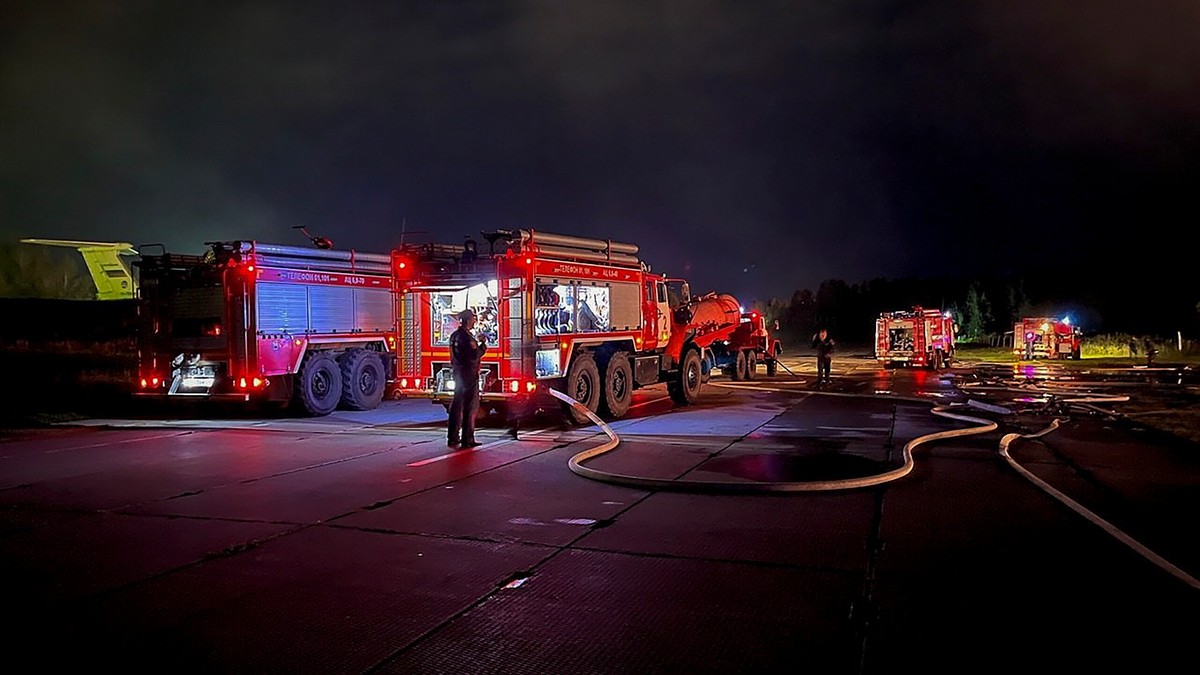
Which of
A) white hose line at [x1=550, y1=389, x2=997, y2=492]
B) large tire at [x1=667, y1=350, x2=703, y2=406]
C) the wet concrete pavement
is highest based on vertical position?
large tire at [x1=667, y1=350, x2=703, y2=406]

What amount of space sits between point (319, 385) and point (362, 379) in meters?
1.19

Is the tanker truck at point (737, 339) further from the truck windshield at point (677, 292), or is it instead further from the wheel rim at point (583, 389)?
the wheel rim at point (583, 389)

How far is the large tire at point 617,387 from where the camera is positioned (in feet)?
49.5

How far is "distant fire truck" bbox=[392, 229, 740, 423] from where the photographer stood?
13.3m

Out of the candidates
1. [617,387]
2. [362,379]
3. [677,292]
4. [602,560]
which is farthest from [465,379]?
[677,292]

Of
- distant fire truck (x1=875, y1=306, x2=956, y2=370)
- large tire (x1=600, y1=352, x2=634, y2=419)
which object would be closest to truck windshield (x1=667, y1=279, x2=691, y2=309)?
large tire (x1=600, y1=352, x2=634, y2=419)

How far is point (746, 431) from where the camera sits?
42.7 ft

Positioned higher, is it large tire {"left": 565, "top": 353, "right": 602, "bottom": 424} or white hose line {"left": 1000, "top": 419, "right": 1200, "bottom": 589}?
large tire {"left": 565, "top": 353, "right": 602, "bottom": 424}

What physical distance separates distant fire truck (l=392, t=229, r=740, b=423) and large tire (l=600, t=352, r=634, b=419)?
0.02 metres

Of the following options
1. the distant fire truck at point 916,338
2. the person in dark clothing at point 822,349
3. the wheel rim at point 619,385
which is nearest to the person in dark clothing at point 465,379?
the wheel rim at point 619,385

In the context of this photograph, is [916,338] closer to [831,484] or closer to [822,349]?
[822,349]

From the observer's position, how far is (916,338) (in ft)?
104

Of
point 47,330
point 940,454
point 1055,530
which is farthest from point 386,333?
point 47,330

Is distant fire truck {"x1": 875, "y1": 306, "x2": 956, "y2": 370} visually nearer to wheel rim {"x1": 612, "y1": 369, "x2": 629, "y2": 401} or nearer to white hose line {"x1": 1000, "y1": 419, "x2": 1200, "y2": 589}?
wheel rim {"x1": 612, "y1": 369, "x2": 629, "y2": 401}
